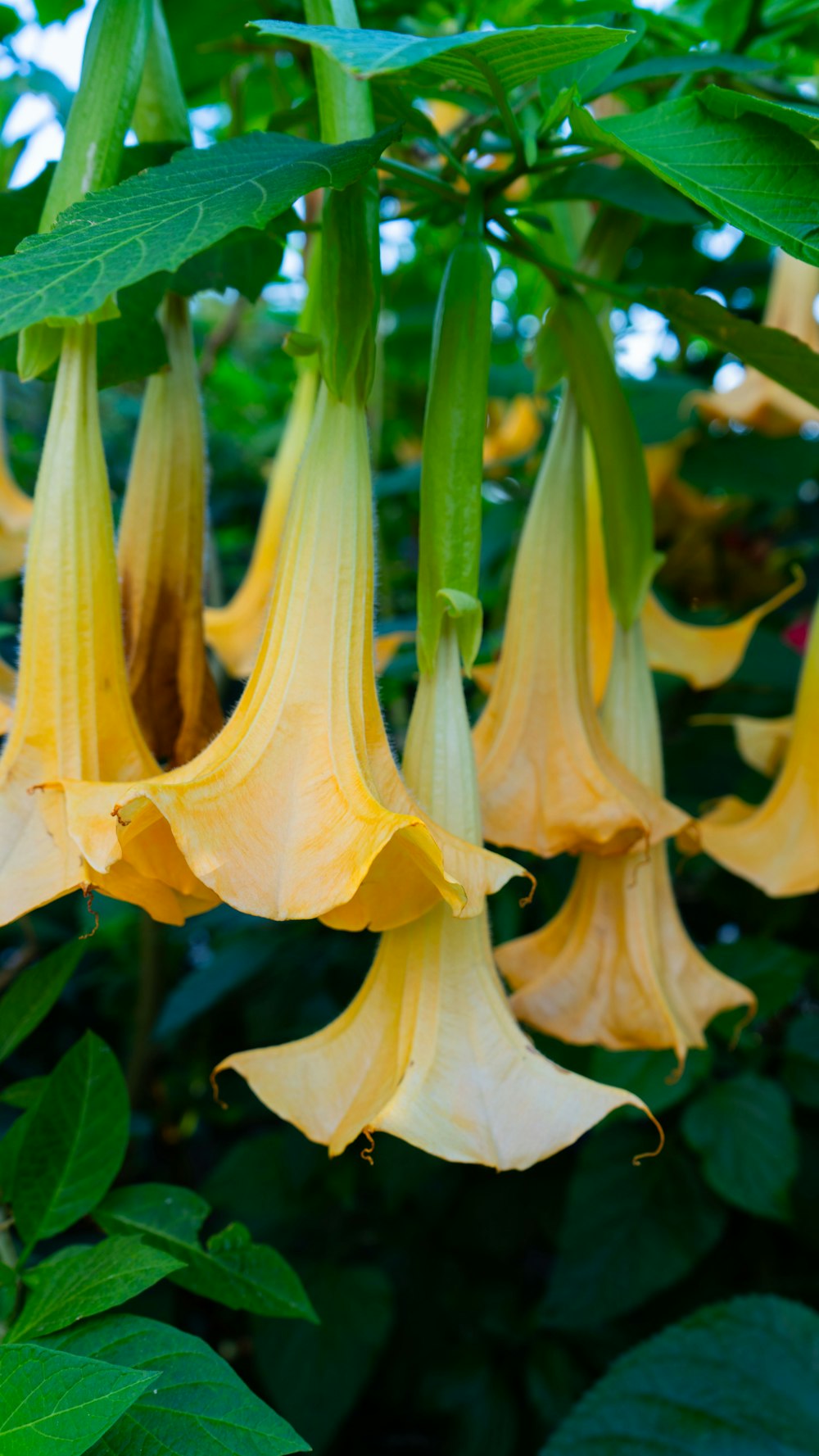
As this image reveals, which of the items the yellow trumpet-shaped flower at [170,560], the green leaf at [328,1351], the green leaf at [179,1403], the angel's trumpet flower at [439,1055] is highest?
the yellow trumpet-shaped flower at [170,560]

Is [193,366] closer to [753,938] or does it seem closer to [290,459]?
[290,459]

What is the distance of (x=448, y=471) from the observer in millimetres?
589

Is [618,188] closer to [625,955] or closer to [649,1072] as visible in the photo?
[625,955]

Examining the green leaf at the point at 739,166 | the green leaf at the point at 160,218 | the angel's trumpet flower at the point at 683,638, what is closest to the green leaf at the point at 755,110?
the green leaf at the point at 739,166

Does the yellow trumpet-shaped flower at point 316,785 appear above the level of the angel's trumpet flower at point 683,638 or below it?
below

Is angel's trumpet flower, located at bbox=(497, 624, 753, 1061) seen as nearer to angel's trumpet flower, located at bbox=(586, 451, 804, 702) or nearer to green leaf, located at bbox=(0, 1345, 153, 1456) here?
angel's trumpet flower, located at bbox=(586, 451, 804, 702)

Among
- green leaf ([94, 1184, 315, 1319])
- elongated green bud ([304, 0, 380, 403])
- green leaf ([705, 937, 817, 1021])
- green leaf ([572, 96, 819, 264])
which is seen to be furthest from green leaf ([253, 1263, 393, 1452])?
green leaf ([572, 96, 819, 264])

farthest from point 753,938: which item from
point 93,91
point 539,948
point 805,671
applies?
point 93,91

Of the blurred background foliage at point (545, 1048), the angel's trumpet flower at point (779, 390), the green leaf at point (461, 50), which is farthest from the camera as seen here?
the angel's trumpet flower at point (779, 390)

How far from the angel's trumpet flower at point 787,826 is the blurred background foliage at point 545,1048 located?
0.26m

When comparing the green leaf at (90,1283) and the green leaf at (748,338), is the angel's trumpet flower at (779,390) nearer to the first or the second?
the green leaf at (748,338)

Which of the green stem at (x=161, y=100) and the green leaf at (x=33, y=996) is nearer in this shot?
the green leaf at (x=33, y=996)

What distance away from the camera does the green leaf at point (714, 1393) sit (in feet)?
2.51

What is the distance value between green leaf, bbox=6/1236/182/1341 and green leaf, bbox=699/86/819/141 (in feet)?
1.77
